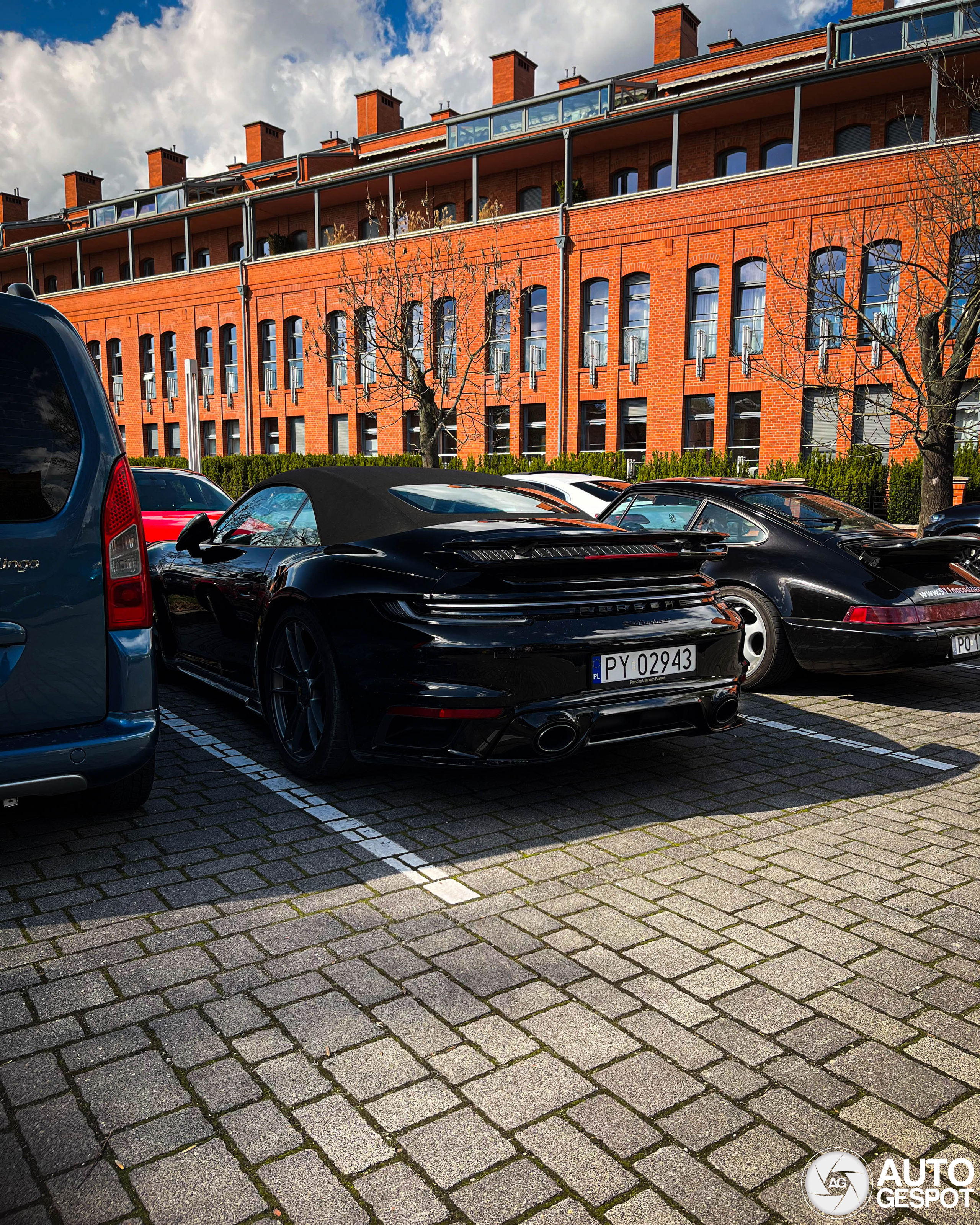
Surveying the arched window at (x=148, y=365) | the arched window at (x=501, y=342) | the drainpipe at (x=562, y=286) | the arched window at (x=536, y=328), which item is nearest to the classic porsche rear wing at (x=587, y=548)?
the drainpipe at (x=562, y=286)

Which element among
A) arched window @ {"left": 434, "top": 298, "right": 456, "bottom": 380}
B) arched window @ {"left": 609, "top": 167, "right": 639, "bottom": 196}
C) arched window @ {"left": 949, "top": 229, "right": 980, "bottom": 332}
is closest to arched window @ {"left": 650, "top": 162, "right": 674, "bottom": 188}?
arched window @ {"left": 609, "top": 167, "right": 639, "bottom": 196}

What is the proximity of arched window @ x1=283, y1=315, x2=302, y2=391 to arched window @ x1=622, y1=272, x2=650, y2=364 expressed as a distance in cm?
1393

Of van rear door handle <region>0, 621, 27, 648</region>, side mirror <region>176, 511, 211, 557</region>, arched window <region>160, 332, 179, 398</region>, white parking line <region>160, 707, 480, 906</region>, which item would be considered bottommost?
white parking line <region>160, 707, 480, 906</region>

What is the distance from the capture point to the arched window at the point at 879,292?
2439cm

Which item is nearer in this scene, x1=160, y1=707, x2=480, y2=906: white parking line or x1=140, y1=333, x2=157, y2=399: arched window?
x1=160, y1=707, x2=480, y2=906: white parking line

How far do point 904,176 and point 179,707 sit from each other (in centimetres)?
2489

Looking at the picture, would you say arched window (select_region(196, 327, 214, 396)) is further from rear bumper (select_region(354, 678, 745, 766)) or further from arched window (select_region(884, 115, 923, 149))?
rear bumper (select_region(354, 678, 745, 766))

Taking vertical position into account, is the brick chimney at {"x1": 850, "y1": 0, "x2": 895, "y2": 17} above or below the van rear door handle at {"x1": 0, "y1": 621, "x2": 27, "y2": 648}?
above

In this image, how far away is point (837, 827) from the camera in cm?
409

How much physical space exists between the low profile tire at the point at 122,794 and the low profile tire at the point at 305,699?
719 mm

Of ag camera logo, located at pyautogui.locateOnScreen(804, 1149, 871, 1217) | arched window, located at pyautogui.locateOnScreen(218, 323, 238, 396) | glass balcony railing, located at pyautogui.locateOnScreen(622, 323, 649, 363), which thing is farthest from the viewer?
arched window, located at pyautogui.locateOnScreen(218, 323, 238, 396)

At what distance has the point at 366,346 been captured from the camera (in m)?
34.7

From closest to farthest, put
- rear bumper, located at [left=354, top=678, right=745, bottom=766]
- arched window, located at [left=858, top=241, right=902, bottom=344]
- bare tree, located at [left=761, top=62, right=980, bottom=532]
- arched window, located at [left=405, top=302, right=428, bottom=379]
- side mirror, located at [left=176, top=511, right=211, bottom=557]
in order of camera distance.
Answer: rear bumper, located at [left=354, top=678, right=745, bottom=766] < side mirror, located at [left=176, top=511, right=211, bottom=557] < bare tree, located at [left=761, top=62, right=980, bottom=532] < arched window, located at [left=858, top=241, right=902, bottom=344] < arched window, located at [left=405, top=302, right=428, bottom=379]

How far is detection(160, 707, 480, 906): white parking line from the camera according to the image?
3.44 metres
